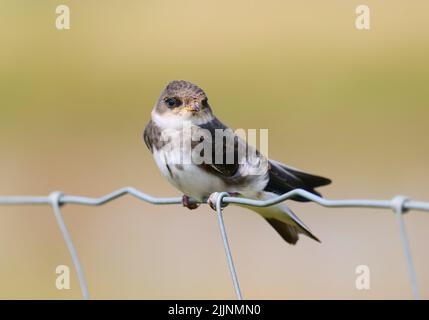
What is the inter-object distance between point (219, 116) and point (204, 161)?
5.33 metres

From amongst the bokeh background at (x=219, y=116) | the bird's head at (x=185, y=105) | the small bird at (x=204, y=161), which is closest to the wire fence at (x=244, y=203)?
the small bird at (x=204, y=161)

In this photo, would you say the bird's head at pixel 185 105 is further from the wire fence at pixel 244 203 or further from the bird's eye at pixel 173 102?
the wire fence at pixel 244 203

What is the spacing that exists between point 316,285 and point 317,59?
486cm

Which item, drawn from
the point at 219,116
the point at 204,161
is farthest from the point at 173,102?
the point at 219,116

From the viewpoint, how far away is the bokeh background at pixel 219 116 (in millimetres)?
6797

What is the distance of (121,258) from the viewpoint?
7070 mm

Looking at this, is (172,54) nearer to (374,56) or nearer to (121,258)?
(374,56)

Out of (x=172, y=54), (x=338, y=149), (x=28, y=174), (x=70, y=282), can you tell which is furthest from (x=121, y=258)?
(x=172, y=54)

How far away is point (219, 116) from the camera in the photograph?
9.36 meters

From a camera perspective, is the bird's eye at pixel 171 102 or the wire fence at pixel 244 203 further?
the bird's eye at pixel 171 102

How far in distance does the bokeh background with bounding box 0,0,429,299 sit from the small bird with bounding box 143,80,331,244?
6.73 feet

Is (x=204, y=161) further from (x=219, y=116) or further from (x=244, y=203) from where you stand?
(x=219, y=116)

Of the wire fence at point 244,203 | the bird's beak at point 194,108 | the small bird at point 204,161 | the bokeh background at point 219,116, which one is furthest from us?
the bokeh background at point 219,116

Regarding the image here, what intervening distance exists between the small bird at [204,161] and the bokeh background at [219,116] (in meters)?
2.05
